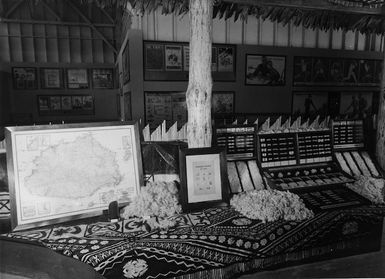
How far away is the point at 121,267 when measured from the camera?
4.31 feet

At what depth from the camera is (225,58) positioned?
5.04 metres

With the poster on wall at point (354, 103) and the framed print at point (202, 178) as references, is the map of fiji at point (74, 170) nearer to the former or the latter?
the framed print at point (202, 178)

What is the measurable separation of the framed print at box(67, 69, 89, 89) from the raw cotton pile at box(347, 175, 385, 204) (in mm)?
9352

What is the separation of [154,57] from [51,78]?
647 centimetres

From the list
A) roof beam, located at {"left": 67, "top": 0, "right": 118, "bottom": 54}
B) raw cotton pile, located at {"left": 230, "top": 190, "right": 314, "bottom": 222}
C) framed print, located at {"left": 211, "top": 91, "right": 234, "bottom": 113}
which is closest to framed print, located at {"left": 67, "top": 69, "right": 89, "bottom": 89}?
roof beam, located at {"left": 67, "top": 0, "right": 118, "bottom": 54}

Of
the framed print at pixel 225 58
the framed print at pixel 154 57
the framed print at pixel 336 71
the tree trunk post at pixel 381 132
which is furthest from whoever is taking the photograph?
the framed print at pixel 336 71

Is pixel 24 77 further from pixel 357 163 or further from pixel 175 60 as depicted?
pixel 357 163

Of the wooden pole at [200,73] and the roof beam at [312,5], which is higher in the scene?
the roof beam at [312,5]

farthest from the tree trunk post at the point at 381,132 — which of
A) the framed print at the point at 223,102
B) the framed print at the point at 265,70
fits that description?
the framed print at the point at 223,102

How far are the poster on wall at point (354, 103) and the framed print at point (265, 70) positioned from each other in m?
1.46

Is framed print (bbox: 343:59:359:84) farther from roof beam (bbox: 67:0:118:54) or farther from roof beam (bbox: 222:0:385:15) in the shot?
roof beam (bbox: 67:0:118:54)

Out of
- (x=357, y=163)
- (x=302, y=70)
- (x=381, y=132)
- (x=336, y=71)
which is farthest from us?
(x=336, y=71)

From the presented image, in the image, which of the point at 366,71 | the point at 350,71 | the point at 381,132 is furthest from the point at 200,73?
the point at 366,71

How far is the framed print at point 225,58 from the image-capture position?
16.4 ft
